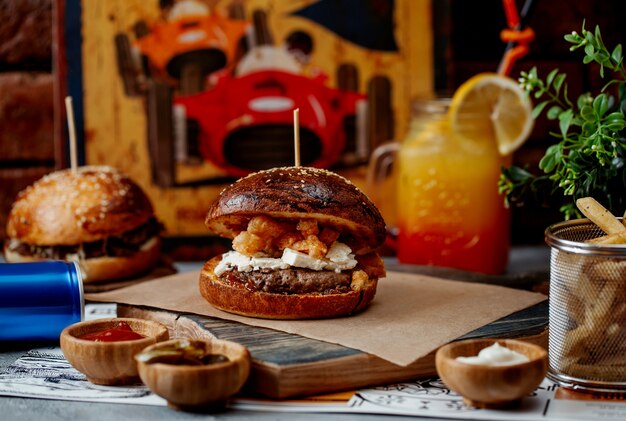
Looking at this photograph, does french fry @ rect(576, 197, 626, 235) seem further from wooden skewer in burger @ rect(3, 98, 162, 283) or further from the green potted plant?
wooden skewer in burger @ rect(3, 98, 162, 283)

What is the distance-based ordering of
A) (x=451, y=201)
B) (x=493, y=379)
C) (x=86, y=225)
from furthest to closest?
1. (x=451, y=201)
2. (x=86, y=225)
3. (x=493, y=379)

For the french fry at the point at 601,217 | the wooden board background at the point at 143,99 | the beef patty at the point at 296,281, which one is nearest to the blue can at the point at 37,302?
the beef patty at the point at 296,281

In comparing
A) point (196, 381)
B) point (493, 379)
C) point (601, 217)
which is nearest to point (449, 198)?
point (601, 217)

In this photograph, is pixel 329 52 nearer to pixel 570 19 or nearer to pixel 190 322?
pixel 570 19

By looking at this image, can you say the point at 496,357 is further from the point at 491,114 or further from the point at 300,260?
the point at 491,114

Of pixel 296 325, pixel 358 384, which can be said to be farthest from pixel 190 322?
pixel 358 384

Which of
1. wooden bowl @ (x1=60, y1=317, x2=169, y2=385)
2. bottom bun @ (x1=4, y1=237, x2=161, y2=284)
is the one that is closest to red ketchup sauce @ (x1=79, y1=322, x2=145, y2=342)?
wooden bowl @ (x1=60, y1=317, x2=169, y2=385)

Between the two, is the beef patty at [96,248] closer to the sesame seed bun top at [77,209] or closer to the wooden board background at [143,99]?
the sesame seed bun top at [77,209]
